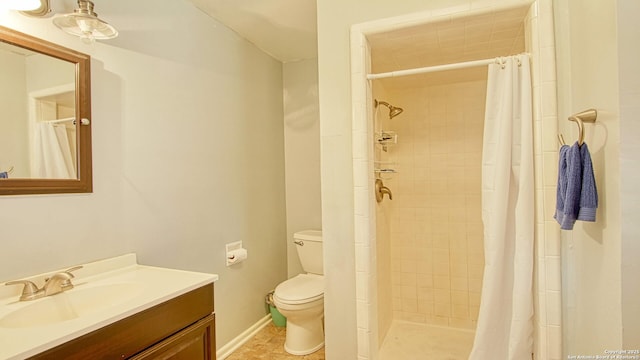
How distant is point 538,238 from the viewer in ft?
4.77

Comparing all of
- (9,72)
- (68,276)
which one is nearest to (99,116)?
(9,72)

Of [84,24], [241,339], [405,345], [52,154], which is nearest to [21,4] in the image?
[84,24]

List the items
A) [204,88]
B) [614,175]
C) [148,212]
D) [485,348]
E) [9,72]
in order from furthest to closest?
[204,88], [148,212], [485,348], [9,72], [614,175]

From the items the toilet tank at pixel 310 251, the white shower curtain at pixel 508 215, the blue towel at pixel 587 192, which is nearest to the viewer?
the blue towel at pixel 587 192

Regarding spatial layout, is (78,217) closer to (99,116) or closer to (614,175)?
(99,116)

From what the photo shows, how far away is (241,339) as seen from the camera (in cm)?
240

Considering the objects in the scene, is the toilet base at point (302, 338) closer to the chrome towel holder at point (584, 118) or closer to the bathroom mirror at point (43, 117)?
the bathroom mirror at point (43, 117)

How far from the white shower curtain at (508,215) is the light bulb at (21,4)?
6.72ft

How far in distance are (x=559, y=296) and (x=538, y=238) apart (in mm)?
261

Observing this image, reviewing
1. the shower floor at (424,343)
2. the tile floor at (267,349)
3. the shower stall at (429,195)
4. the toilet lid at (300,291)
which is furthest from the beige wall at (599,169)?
the tile floor at (267,349)

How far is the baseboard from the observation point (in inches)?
86.4

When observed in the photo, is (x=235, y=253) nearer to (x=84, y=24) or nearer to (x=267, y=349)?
(x=267, y=349)

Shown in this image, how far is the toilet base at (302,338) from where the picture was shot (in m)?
2.25

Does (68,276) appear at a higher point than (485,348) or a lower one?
higher
